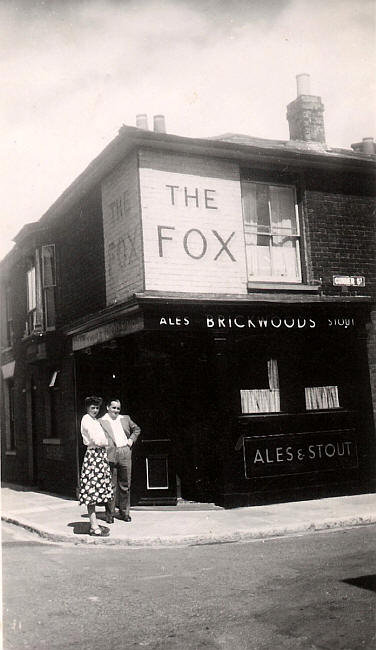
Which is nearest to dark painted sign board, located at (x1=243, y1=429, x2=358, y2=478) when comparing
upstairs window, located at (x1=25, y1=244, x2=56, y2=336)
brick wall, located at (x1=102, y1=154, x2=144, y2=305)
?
brick wall, located at (x1=102, y1=154, x2=144, y2=305)

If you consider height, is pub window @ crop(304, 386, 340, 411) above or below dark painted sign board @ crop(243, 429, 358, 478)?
above

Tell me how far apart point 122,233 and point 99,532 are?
17.4 ft

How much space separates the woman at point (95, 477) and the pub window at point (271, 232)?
4.37 metres

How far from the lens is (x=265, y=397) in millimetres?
11555

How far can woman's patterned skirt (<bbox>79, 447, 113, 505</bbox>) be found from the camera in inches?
341

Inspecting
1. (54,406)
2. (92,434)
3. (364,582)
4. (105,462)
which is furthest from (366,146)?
(364,582)

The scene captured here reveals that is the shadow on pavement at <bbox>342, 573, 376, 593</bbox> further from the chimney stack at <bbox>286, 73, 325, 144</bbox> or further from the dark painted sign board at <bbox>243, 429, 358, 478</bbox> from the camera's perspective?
the chimney stack at <bbox>286, 73, 325, 144</bbox>

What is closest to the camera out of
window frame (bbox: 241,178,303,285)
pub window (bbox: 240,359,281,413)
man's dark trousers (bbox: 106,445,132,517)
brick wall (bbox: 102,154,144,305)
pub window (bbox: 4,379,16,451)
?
man's dark trousers (bbox: 106,445,132,517)

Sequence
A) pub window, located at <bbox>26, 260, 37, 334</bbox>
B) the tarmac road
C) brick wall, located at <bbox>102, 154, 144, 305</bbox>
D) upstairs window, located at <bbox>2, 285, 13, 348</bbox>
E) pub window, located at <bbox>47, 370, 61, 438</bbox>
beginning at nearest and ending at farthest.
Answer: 1. the tarmac road
2. brick wall, located at <bbox>102, 154, 144, 305</bbox>
3. pub window, located at <bbox>47, 370, 61, 438</bbox>
4. pub window, located at <bbox>26, 260, 37, 334</bbox>
5. upstairs window, located at <bbox>2, 285, 13, 348</bbox>

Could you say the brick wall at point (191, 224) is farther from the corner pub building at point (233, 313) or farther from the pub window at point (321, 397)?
the pub window at point (321, 397)

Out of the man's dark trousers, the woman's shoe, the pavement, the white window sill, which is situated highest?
the white window sill

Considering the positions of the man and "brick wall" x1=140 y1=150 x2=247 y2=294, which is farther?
"brick wall" x1=140 y1=150 x2=247 y2=294

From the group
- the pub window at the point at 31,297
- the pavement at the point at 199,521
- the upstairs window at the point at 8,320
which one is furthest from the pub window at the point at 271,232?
the upstairs window at the point at 8,320

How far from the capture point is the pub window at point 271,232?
1188cm
